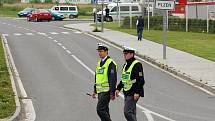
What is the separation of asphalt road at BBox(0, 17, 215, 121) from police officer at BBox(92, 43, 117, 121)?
7.37 feet

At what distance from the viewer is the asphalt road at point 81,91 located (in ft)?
45.9

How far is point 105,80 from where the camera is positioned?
11.0 metres

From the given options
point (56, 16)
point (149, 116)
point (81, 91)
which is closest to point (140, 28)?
point (81, 91)

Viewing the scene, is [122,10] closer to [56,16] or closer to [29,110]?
[56,16]

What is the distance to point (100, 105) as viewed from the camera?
36.3ft

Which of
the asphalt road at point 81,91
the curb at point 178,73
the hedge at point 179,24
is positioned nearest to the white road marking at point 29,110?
the asphalt road at point 81,91

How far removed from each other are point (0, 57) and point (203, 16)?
28393 millimetres

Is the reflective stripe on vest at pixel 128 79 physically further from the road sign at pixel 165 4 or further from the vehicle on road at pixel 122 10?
the vehicle on road at pixel 122 10

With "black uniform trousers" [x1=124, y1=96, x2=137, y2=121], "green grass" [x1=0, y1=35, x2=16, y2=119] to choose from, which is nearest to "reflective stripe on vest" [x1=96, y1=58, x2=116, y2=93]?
"black uniform trousers" [x1=124, y1=96, x2=137, y2=121]

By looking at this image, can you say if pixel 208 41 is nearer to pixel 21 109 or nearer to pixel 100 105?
pixel 21 109

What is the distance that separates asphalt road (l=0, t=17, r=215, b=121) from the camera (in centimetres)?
1400

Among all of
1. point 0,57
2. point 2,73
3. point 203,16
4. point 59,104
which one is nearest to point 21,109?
point 59,104

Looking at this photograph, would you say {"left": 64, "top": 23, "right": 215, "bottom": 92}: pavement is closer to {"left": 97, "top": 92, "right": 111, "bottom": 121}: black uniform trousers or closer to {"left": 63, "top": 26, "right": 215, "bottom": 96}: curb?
{"left": 63, "top": 26, "right": 215, "bottom": 96}: curb

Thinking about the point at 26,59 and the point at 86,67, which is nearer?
the point at 86,67
